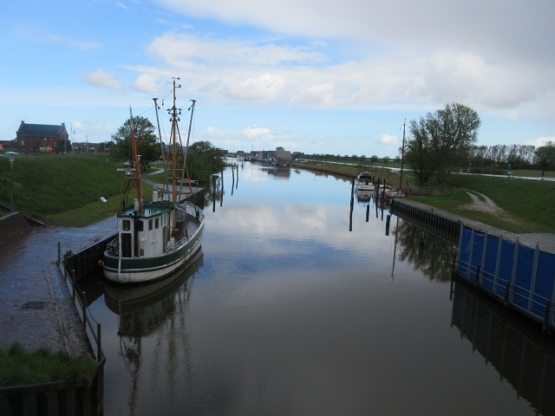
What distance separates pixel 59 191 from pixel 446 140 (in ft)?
168

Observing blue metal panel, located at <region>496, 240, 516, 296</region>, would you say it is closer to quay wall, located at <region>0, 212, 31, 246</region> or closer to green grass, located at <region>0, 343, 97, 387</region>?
green grass, located at <region>0, 343, 97, 387</region>

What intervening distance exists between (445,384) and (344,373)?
317 cm

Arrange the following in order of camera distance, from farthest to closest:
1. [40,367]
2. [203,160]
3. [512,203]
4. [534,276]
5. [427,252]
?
1. [203,160]
2. [512,203]
3. [427,252]
4. [534,276]
5. [40,367]

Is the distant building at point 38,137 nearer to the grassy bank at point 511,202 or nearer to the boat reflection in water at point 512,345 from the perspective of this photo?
the grassy bank at point 511,202

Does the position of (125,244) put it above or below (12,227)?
below

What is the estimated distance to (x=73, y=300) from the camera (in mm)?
15852

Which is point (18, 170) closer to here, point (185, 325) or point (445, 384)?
point (185, 325)

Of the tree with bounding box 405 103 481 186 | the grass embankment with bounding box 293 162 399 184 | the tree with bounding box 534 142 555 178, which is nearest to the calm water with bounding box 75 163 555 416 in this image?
the tree with bounding box 405 103 481 186

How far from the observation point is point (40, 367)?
10.3m

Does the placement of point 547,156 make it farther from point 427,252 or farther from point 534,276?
point 534,276

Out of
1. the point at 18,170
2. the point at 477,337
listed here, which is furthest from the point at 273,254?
the point at 18,170

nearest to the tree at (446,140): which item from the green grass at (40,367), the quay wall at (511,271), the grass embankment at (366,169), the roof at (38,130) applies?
the grass embankment at (366,169)

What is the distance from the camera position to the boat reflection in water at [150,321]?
1492 centimetres

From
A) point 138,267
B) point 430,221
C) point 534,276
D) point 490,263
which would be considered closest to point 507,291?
point 534,276
